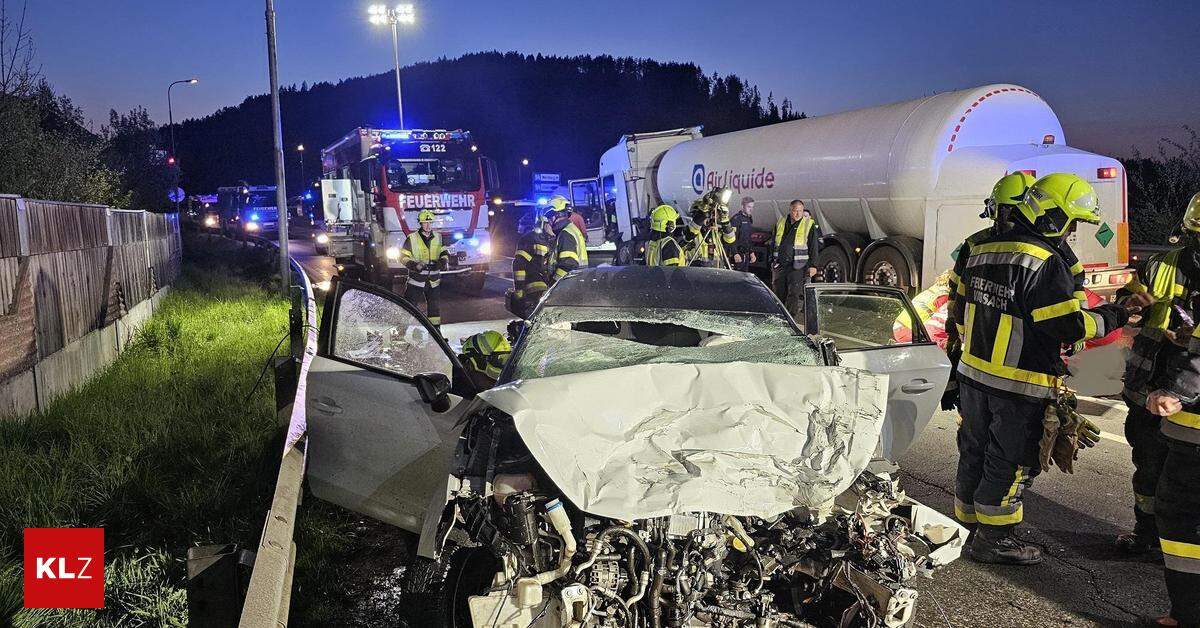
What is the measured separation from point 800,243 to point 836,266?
7.65 feet

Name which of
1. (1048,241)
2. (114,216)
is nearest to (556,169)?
(114,216)

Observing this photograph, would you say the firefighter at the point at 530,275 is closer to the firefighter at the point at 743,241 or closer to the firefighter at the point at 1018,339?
the firefighter at the point at 743,241

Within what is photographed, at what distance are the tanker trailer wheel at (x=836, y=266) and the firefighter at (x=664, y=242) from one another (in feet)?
16.7

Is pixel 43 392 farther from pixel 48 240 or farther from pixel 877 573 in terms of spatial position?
pixel 877 573

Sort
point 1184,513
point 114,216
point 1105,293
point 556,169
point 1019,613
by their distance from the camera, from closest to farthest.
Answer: point 1184,513 → point 1019,613 → point 1105,293 → point 114,216 → point 556,169

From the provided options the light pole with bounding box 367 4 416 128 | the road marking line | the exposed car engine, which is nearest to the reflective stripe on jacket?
the exposed car engine

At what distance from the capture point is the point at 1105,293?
808 centimetres

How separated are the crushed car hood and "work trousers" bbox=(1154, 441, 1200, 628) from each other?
1458 mm

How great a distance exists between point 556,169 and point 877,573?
86.8 metres

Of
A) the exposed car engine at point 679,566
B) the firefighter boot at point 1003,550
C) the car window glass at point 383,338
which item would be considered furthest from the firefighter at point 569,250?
the exposed car engine at point 679,566

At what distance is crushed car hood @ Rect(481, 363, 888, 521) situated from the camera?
99.7 inches

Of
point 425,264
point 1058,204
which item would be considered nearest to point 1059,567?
point 1058,204

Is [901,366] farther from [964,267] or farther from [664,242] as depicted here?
[664,242]

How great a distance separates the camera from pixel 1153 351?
12.4 feet
